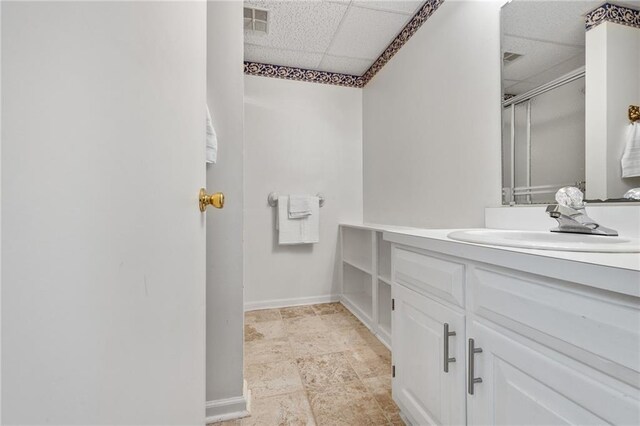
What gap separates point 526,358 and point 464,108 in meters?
1.29

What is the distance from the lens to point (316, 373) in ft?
5.12

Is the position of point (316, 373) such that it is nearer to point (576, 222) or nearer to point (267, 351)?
point (267, 351)

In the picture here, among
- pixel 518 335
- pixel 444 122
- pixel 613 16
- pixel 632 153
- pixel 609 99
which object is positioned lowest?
pixel 518 335

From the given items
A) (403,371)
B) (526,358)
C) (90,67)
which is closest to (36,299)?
(90,67)

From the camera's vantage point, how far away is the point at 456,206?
1.62 meters

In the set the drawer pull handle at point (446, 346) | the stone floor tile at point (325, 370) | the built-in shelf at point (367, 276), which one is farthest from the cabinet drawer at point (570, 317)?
the built-in shelf at point (367, 276)

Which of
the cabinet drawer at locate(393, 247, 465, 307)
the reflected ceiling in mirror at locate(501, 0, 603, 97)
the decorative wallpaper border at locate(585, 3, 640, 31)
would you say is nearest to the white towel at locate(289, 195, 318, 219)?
the cabinet drawer at locate(393, 247, 465, 307)

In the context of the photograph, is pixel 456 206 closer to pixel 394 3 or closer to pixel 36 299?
pixel 394 3

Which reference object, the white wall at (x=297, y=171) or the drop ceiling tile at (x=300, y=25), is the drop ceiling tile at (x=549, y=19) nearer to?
the drop ceiling tile at (x=300, y=25)

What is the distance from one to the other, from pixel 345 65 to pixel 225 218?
2072mm

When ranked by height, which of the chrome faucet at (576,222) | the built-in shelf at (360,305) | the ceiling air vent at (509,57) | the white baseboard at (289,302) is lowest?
the white baseboard at (289,302)

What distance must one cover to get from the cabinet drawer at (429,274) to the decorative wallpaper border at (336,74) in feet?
5.49

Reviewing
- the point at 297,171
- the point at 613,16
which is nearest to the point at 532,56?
the point at 613,16

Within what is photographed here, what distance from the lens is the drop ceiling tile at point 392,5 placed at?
187 cm
